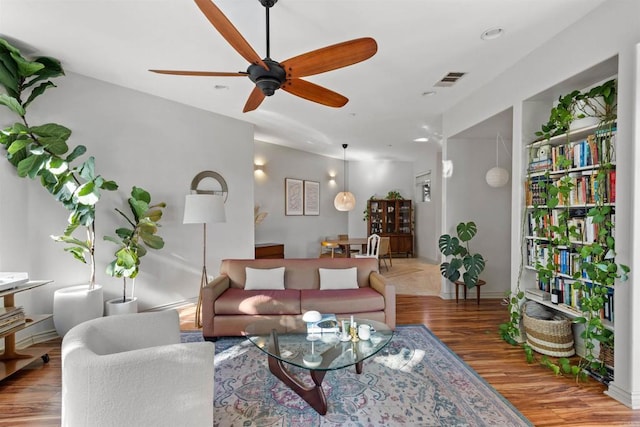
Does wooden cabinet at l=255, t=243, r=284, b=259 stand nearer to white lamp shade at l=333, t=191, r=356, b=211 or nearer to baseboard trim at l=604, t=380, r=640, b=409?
white lamp shade at l=333, t=191, r=356, b=211

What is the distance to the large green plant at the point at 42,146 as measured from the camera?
8.96ft

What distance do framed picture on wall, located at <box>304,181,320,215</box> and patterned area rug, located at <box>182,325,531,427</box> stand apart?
494cm

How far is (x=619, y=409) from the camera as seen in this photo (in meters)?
2.08

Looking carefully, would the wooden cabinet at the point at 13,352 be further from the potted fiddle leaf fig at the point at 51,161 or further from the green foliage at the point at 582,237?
the green foliage at the point at 582,237

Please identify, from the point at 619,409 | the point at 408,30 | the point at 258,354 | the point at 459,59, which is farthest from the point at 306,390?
the point at 459,59

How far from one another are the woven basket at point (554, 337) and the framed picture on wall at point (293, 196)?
17.0 ft

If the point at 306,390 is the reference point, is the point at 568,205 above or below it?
above

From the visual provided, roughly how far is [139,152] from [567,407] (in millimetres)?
4811

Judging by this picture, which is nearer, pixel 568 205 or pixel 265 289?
pixel 568 205

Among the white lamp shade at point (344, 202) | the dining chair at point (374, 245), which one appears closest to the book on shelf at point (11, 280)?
the dining chair at point (374, 245)

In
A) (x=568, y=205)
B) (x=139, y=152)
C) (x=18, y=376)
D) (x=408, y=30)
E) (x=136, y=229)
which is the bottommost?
(x=18, y=376)

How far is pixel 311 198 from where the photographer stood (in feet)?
25.3

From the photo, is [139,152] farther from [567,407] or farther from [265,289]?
[567,407]

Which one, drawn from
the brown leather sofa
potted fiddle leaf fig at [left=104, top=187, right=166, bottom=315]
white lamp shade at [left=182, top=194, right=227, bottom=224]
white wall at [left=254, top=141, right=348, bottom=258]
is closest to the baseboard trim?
the brown leather sofa
